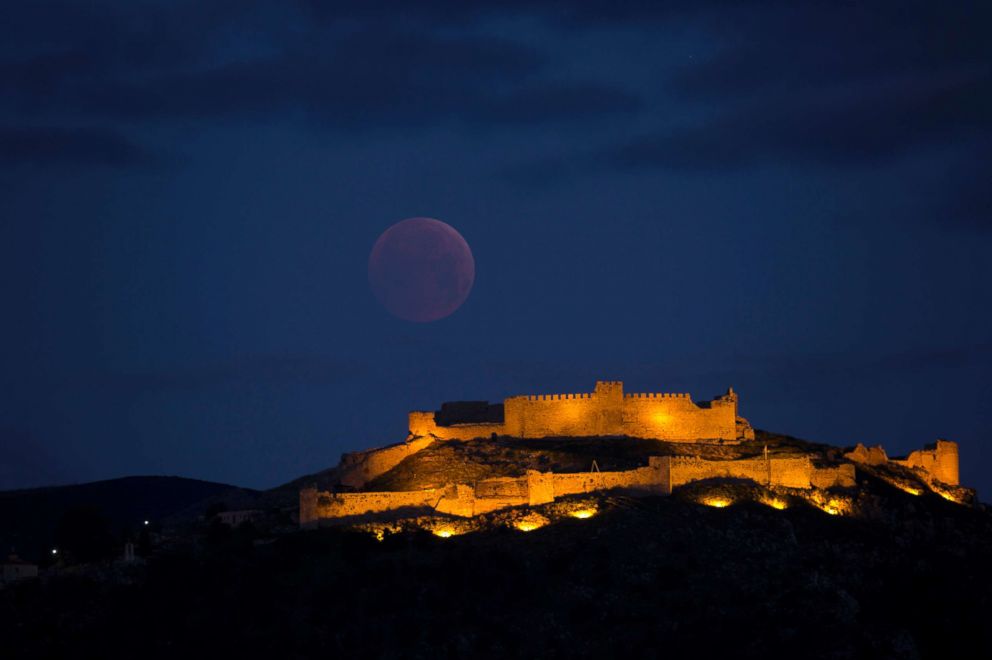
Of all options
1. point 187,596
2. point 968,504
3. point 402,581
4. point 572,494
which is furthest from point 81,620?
point 968,504

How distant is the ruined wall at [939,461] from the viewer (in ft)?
325

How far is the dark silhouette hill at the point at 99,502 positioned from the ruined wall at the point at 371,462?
30712mm

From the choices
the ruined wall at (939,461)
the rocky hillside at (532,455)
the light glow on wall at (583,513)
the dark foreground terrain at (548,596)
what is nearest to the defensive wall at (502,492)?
the dark foreground terrain at (548,596)

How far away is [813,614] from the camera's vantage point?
71750 millimetres

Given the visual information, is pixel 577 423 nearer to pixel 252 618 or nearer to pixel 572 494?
pixel 572 494

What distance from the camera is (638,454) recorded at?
90.6m

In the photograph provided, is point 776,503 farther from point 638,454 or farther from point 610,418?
point 610,418

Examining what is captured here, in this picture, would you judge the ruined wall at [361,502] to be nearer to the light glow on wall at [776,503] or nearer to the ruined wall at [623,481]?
the ruined wall at [623,481]

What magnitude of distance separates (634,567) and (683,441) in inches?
884

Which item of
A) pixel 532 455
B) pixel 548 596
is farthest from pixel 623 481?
pixel 532 455

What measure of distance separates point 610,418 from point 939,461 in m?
19.1

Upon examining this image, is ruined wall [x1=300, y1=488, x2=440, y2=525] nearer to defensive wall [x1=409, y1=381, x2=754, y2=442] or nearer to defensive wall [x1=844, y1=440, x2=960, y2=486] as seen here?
defensive wall [x1=409, y1=381, x2=754, y2=442]

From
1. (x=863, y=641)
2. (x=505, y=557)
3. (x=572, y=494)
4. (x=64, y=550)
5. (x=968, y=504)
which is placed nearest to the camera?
(x=863, y=641)

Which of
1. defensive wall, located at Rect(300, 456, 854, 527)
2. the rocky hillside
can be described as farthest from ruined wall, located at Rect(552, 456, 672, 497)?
the rocky hillside
